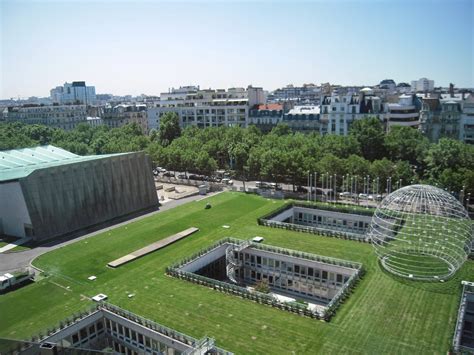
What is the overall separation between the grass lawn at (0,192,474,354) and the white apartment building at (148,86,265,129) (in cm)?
7936

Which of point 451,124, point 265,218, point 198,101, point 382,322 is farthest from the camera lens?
point 198,101

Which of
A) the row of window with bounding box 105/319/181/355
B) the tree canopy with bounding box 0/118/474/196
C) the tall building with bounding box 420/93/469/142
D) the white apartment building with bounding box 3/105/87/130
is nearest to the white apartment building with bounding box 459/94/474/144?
the tall building with bounding box 420/93/469/142

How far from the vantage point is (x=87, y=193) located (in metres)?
52.2

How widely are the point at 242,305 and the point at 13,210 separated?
32743 mm

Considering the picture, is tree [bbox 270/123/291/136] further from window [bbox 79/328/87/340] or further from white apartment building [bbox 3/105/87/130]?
white apartment building [bbox 3/105/87/130]

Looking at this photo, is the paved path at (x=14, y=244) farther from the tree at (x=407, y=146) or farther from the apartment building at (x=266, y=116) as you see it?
the apartment building at (x=266, y=116)

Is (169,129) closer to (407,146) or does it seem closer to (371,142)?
(371,142)

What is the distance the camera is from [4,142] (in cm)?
9531

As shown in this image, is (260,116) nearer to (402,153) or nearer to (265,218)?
(402,153)

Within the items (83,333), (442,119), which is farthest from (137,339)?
(442,119)

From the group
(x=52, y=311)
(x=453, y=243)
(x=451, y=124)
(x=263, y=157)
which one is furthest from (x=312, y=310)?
(x=451, y=124)

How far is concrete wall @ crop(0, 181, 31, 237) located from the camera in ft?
152

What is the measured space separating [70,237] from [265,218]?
78.1 ft

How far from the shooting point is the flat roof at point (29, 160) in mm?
47816
